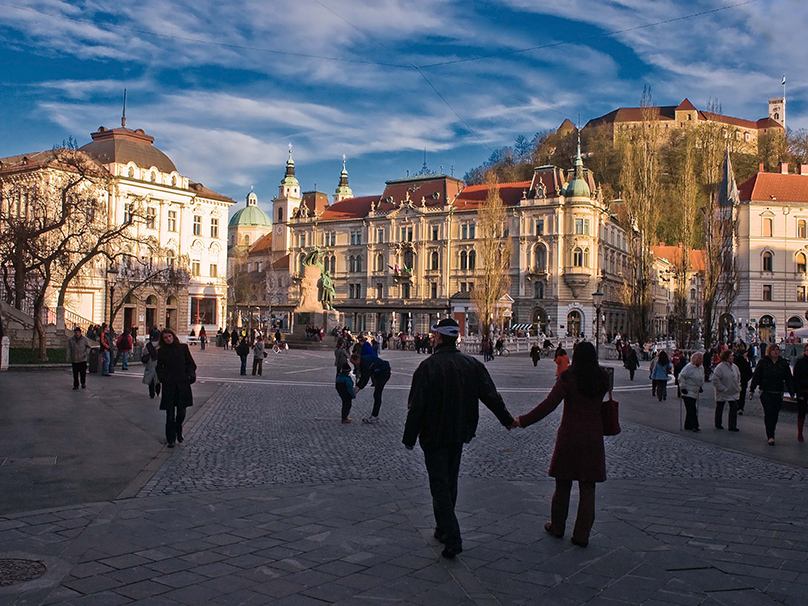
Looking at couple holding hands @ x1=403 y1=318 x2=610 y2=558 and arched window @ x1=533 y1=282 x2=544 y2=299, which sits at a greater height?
arched window @ x1=533 y1=282 x2=544 y2=299

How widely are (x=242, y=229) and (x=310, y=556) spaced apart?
501 ft

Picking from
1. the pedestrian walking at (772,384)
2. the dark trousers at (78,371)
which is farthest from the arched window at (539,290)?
the pedestrian walking at (772,384)

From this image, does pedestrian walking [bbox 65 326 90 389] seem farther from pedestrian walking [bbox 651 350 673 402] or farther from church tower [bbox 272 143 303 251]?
church tower [bbox 272 143 303 251]

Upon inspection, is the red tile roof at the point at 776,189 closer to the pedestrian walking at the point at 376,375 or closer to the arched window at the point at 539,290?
the arched window at the point at 539,290

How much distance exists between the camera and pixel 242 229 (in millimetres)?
153875

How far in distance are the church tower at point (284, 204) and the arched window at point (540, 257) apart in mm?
52847

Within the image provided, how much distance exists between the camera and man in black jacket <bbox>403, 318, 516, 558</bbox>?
5.83 meters

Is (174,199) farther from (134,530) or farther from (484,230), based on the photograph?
(134,530)

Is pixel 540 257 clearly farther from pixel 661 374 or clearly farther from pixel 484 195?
pixel 661 374

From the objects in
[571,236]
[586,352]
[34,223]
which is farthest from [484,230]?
[586,352]

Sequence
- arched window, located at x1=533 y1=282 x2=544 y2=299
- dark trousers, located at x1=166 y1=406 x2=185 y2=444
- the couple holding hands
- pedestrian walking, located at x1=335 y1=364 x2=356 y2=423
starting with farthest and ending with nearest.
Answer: arched window, located at x1=533 y1=282 x2=544 y2=299
pedestrian walking, located at x1=335 y1=364 x2=356 y2=423
dark trousers, located at x1=166 y1=406 x2=185 y2=444
the couple holding hands

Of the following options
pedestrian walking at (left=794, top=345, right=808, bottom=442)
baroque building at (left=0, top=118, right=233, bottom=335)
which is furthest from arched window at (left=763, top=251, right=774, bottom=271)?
pedestrian walking at (left=794, top=345, right=808, bottom=442)

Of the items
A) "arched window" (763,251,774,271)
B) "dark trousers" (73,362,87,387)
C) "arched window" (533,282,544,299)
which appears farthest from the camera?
"arched window" (533,282,544,299)

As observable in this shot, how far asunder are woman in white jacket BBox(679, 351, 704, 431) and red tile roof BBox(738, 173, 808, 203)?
224 ft
